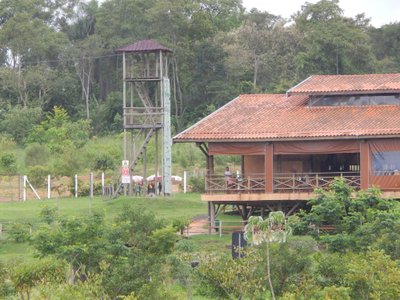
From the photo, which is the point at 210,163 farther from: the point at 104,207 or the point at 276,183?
the point at 104,207

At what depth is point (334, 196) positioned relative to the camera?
111 ft

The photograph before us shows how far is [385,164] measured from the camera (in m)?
39.1

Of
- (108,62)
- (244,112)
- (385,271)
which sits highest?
(108,62)

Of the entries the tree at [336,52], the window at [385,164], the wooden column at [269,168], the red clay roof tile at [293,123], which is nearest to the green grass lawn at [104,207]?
the red clay roof tile at [293,123]

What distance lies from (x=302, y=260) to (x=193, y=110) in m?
43.4

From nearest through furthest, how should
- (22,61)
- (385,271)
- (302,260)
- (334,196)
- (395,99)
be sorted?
(385,271)
(302,260)
(334,196)
(395,99)
(22,61)

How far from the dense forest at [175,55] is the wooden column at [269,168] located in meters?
24.7

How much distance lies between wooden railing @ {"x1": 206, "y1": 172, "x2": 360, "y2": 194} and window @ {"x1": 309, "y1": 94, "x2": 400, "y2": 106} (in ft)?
9.36

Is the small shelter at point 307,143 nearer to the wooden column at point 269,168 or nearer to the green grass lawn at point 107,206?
the wooden column at point 269,168

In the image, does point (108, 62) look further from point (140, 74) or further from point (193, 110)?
point (140, 74)

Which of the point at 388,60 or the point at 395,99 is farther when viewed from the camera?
the point at 388,60

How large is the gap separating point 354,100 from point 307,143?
304 cm

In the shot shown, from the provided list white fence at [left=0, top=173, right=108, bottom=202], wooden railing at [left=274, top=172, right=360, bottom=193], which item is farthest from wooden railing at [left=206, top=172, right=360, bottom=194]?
white fence at [left=0, top=173, right=108, bottom=202]

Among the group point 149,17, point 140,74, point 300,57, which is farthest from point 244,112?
point 149,17
